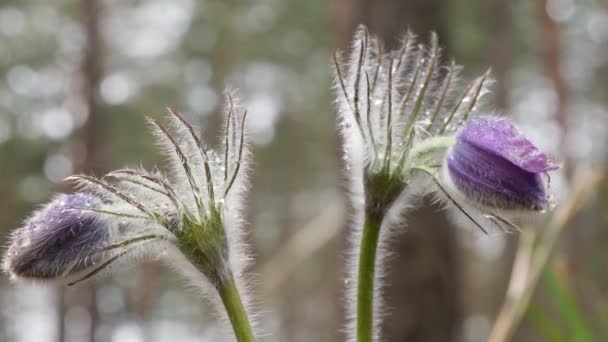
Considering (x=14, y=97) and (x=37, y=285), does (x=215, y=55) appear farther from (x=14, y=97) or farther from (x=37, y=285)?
(x=37, y=285)

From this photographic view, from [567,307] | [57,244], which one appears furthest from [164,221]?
[567,307]

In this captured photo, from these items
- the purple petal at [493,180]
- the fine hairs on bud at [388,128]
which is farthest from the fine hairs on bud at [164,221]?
the purple petal at [493,180]

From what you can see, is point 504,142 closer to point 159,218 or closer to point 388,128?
point 388,128

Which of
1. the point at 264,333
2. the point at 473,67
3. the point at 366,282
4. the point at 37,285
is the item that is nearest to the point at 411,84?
the point at 366,282

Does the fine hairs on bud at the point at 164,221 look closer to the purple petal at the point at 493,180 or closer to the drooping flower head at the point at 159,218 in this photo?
the drooping flower head at the point at 159,218

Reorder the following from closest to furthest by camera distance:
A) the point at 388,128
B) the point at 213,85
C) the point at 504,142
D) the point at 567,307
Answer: the point at 504,142
the point at 388,128
the point at 567,307
the point at 213,85
